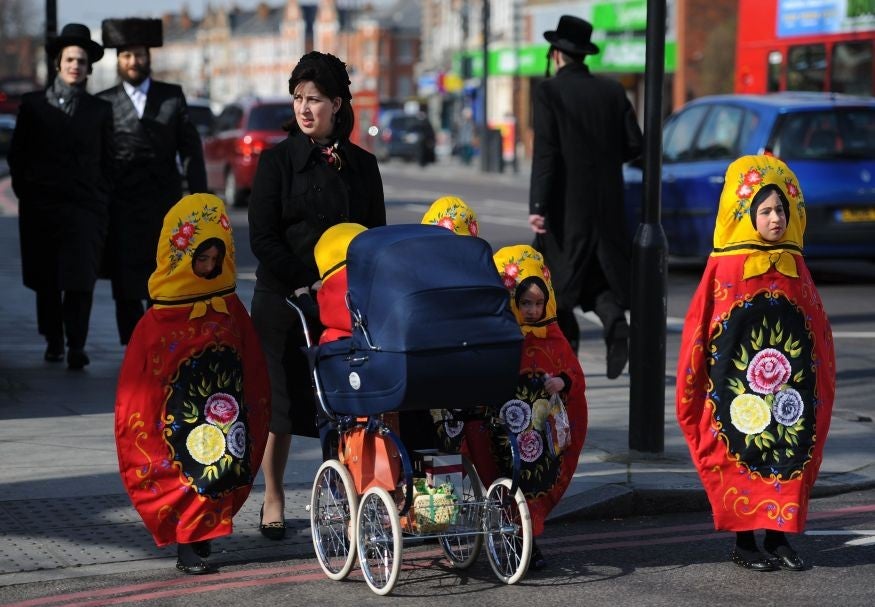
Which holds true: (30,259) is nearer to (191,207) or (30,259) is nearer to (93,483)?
(93,483)

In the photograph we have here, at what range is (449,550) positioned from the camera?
5.73m

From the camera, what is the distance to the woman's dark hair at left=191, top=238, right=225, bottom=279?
18.6 feet

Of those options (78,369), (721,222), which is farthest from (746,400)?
(78,369)

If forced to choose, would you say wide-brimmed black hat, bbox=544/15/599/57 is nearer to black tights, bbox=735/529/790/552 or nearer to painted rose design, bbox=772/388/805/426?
painted rose design, bbox=772/388/805/426

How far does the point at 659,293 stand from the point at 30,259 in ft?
14.8

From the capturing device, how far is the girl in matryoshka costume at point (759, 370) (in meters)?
5.76

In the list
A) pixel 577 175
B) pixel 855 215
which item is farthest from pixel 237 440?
pixel 855 215

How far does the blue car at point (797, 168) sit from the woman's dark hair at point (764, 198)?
903cm

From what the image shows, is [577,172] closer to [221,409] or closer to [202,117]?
[221,409]

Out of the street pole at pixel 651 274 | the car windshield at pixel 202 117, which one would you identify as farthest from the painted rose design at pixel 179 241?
the car windshield at pixel 202 117

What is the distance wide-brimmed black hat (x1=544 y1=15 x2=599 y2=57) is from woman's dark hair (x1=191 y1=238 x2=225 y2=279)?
4.20 meters

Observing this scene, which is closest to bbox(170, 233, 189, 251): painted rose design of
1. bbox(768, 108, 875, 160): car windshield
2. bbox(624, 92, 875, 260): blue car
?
bbox(624, 92, 875, 260): blue car

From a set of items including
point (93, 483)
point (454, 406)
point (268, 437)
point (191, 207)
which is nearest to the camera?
point (454, 406)

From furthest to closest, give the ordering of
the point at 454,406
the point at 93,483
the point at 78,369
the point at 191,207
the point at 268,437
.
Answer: the point at 78,369 → the point at 93,483 → the point at 268,437 → the point at 191,207 → the point at 454,406
